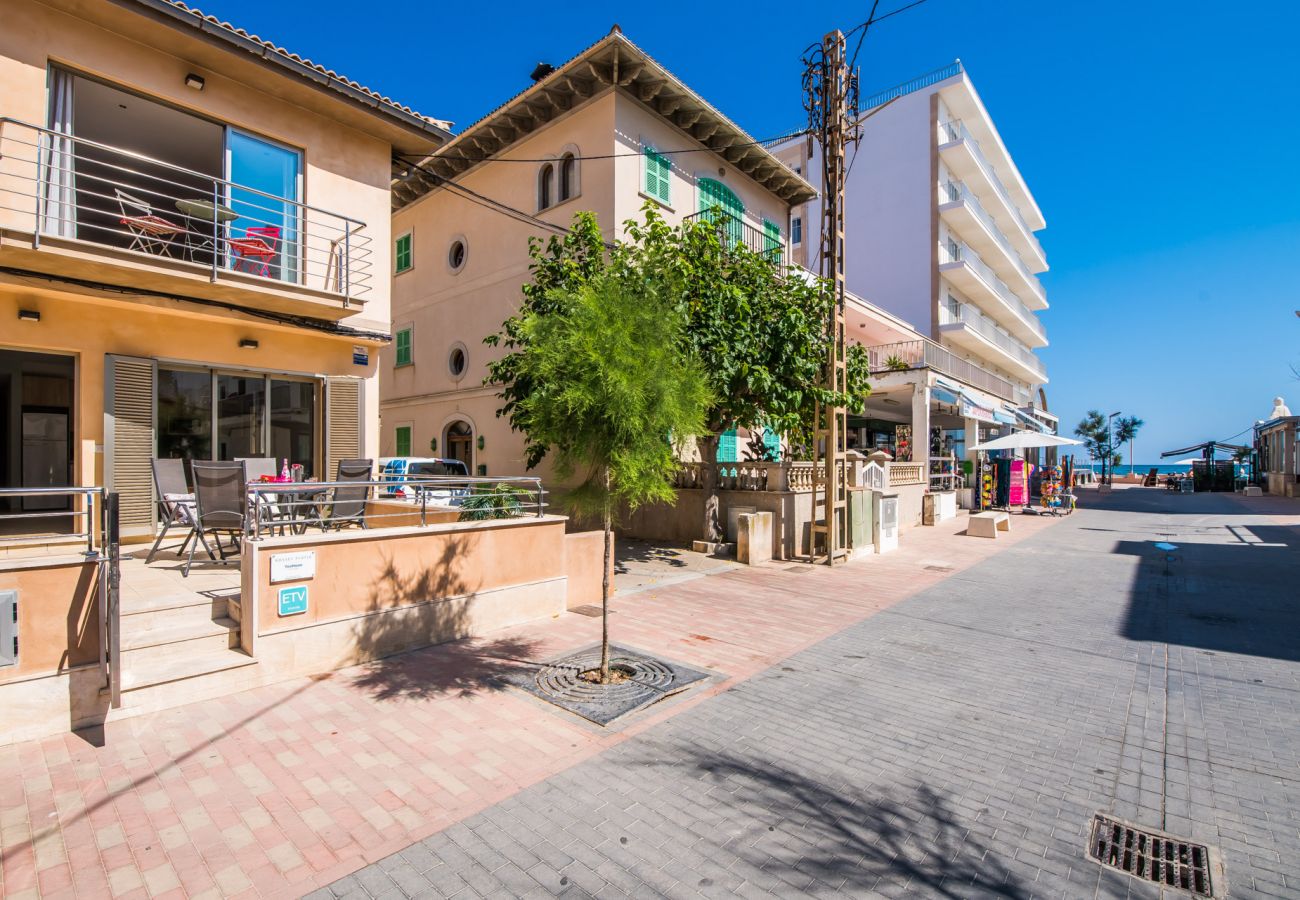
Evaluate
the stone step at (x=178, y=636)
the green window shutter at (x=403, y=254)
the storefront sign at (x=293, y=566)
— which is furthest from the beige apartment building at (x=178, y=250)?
the green window shutter at (x=403, y=254)

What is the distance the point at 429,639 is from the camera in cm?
616

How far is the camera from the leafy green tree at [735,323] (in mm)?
10500

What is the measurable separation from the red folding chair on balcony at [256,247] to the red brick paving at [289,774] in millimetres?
6238

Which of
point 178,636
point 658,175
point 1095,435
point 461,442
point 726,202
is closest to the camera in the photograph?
point 178,636

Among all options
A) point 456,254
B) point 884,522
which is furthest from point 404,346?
point 884,522

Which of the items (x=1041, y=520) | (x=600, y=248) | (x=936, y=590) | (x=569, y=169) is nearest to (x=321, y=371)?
(x=600, y=248)

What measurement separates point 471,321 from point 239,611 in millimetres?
12380

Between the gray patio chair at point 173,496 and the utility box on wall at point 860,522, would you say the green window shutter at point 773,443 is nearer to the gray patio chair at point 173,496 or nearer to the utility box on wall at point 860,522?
the utility box on wall at point 860,522

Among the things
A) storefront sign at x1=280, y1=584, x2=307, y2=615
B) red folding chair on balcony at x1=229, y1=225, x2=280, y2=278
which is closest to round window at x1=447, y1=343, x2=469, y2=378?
red folding chair on balcony at x1=229, y1=225, x2=280, y2=278

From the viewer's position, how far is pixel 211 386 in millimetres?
8508

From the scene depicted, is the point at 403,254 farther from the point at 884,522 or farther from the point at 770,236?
the point at 884,522

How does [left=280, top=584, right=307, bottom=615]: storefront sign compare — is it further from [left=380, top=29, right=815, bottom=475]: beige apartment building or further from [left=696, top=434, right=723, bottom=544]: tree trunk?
[left=380, top=29, right=815, bottom=475]: beige apartment building

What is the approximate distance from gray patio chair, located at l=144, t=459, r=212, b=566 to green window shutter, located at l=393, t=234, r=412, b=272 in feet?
43.3

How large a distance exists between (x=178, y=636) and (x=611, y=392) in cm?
389
